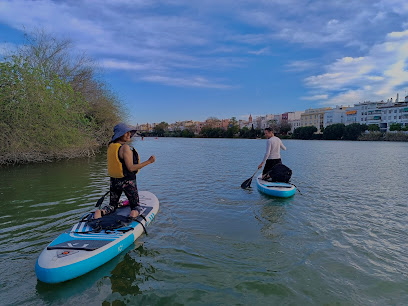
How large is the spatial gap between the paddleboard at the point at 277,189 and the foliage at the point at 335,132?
8988 cm

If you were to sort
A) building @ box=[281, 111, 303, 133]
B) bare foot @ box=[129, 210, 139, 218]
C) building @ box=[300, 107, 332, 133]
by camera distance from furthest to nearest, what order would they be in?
building @ box=[281, 111, 303, 133] → building @ box=[300, 107, 332, 133] → bare foot @ box=[129, 210, 139, 218]

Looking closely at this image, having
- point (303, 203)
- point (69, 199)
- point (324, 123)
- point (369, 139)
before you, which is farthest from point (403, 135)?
point (69, 199)

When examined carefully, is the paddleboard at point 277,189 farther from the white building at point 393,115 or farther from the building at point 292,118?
the building at point 292,118

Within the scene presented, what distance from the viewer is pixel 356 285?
4.00 metres

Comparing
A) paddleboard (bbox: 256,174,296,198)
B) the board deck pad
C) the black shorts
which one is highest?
the black shorts

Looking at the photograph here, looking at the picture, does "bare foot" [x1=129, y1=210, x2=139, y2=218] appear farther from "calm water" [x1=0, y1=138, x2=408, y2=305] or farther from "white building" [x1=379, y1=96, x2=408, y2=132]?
"white building" [x1=379, y1=96, x2=408, y2=132]

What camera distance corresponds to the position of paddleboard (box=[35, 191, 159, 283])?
12.0ft

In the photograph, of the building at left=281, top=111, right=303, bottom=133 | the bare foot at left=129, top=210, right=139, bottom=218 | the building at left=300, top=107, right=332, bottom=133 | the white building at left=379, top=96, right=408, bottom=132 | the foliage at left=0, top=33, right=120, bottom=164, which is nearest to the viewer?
the bare foot at left=129, top=210, right=139, bottom=218

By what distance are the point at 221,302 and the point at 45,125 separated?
1718cm

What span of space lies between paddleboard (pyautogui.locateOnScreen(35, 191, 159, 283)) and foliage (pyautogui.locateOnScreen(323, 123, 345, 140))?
95811 mm

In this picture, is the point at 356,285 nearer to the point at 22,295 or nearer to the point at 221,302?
the point at 221,302

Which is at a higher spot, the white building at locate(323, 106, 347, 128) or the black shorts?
→ the white building at locate(323, 106, 347, 128)

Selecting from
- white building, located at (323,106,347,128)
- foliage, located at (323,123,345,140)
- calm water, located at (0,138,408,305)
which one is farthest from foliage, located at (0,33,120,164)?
white building, located at (323,106,347,128)

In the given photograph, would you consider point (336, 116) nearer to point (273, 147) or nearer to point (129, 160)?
point (273, 147)
